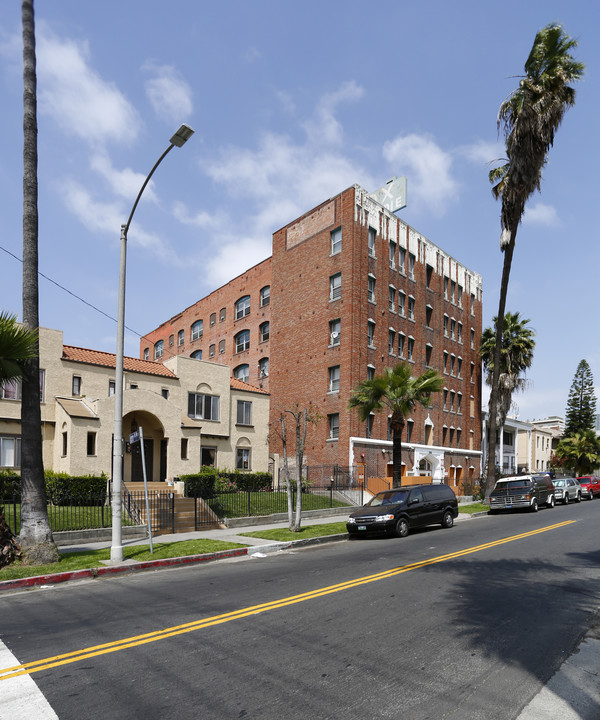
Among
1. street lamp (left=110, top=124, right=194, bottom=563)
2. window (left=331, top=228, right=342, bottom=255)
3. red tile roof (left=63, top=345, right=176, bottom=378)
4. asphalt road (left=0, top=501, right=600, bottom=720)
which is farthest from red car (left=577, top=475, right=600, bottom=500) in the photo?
street lamp (left=110, top=124, right=194, bottom=563)

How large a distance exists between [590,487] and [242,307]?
98.4 ft

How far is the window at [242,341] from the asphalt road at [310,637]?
35.3 m

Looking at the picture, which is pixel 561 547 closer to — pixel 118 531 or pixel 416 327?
pixel 118 531

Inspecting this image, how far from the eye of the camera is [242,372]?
157ft

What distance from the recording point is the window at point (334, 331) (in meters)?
37.8

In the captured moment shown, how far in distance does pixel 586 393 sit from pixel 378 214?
56.5 metres

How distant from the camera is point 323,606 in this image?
882cm

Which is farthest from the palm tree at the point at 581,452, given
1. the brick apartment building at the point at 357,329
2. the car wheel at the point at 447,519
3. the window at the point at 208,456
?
the car wheel at the point at 447,519

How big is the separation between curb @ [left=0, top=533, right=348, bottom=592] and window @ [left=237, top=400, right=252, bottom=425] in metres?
18.7

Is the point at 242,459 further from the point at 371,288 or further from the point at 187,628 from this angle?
the point at 187,628

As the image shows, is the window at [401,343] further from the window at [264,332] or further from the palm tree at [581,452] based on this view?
the palm tree at [581,452]

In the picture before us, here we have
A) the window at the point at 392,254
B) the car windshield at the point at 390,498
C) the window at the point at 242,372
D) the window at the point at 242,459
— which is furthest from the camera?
the window at the point at 242,372

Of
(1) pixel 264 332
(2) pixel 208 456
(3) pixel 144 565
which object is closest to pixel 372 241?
(1) pixel 264 332

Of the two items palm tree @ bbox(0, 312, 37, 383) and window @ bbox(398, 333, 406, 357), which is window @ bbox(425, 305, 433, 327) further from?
palm tree @ bbox(0, 312, 37, 383)
